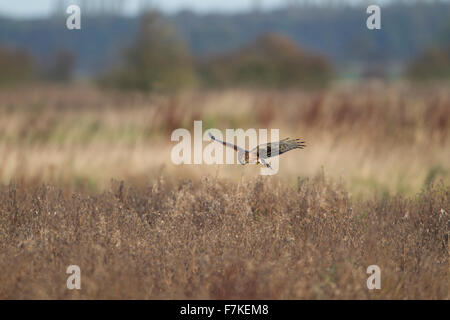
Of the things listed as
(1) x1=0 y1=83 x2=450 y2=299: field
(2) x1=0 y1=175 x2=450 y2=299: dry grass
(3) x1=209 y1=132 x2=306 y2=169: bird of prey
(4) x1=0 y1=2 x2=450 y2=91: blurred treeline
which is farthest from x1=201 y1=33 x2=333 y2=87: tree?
(3) x1=209 y1=132 x2=306 y2=169: bird of prey

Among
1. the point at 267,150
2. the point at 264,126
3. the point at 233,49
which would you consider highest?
the point at 233,49

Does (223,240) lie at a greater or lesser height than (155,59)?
lesser

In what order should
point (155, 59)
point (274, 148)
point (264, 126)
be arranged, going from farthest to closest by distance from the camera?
point (155, 59), point (264, 126), point (274, 148)

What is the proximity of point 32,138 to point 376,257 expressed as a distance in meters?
8.89

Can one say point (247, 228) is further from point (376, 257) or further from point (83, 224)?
point (83, 224)

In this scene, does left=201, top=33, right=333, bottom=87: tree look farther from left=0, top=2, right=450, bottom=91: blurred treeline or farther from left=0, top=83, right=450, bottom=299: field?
left=0, top=83, right=450, bottom=299: field

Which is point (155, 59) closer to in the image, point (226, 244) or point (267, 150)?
point (267, 150)

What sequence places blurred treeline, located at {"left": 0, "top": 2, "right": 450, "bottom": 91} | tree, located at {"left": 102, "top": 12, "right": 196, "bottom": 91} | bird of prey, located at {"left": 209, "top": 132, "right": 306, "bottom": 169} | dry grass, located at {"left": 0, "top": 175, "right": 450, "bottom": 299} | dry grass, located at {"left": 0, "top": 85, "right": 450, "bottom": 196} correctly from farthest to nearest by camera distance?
blurred treeline, located at {"left": 0, "top": 2, "right": 450, "bottom": 91} → tree, located at {"left": 102, "top": 12, "right": 196, "bottom": 91} → dry grass, located at {"left": 0, "top": 85, "right": 450, "bottom": 196} → bird of prey, located at {"left": 209, "top": 132, "right": 306, "bottom": 169} → dry grass, located at {"left": 0, "top": 175, "right": 450, "bottom": 299}

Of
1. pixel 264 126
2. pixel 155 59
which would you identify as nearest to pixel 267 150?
pixel 264 126

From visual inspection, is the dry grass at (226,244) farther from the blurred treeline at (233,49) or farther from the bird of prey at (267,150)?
the blurred treeline at (233,49)

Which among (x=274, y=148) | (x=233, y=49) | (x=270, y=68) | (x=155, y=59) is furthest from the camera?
(x=233, y=49)

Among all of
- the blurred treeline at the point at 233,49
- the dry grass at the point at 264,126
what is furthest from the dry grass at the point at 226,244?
the blurred treeline at the point at 233,49

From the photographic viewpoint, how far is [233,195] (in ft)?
13.4

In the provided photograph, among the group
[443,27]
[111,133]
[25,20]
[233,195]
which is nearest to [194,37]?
[25,20]
